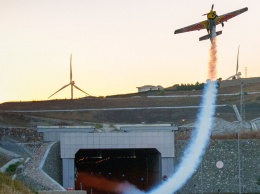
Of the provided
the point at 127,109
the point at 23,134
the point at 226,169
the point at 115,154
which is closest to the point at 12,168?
the point at 226,169

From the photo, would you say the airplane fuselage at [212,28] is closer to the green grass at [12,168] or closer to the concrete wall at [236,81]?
the green grass at [12,168]

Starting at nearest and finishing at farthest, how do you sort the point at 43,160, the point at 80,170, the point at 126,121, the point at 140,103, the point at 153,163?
the point at 43,160 → the point at 153,163 → the point at 80,170 → the point at 126,121 → the point at 140,103

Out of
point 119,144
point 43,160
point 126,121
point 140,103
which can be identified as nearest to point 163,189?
point 119,144

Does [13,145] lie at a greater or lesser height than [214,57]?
lesser

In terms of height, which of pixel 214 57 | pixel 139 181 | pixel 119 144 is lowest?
pixel 139 181

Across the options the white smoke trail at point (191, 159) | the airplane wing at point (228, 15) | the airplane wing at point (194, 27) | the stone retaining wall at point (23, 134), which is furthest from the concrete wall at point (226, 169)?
the stone retaining wall at point (23, 134)

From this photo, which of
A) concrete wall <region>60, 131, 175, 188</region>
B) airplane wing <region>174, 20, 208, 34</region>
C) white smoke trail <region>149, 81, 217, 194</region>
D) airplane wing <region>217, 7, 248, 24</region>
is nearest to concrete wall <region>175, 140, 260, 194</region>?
white smoke trail <region>149, 81, 217, 194</region>

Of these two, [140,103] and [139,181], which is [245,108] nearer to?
[140,103]

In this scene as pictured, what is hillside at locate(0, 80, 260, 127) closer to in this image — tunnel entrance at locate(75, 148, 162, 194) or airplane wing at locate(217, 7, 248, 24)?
tunnel entrance at locate(75, 148, 162, 194)
